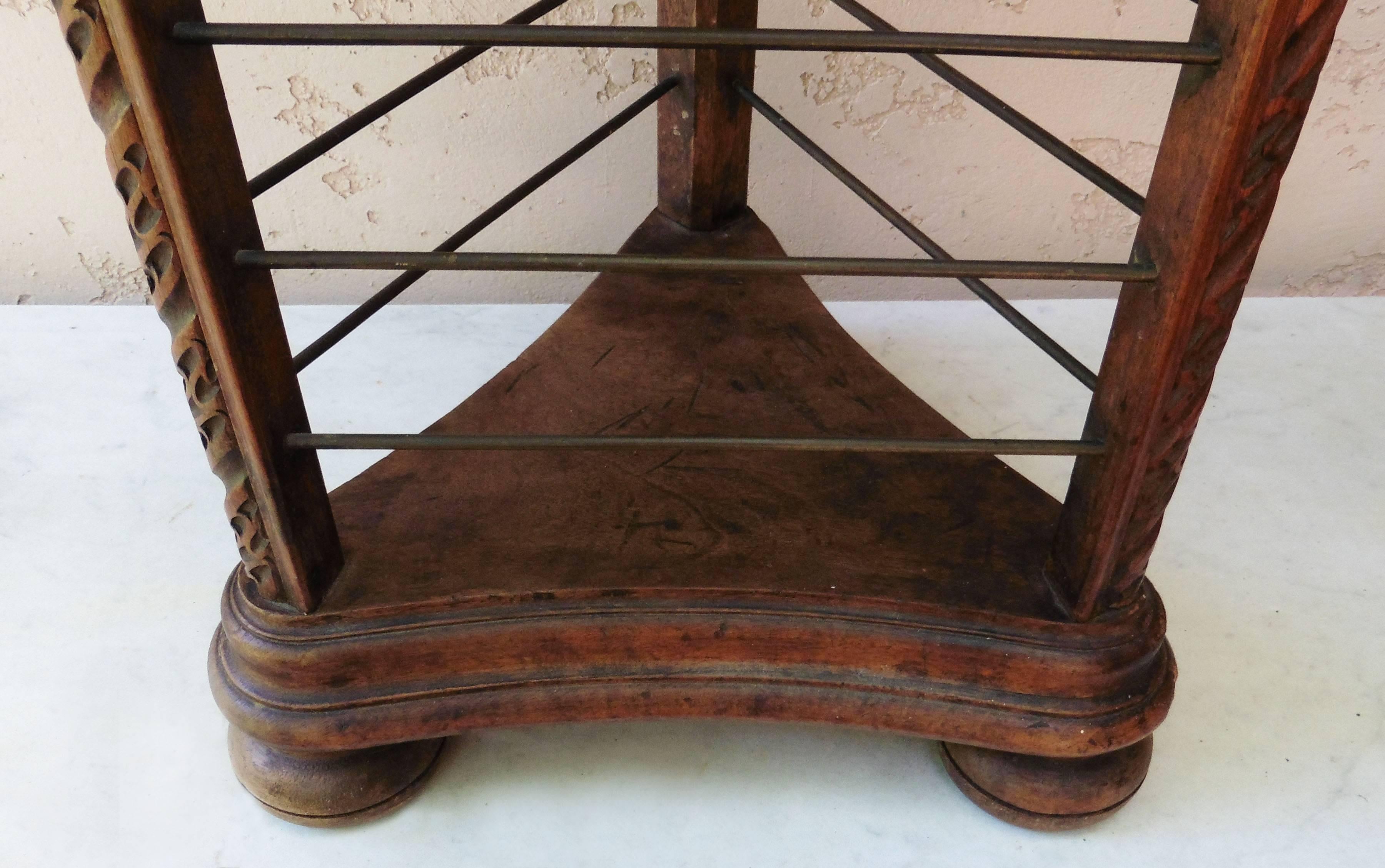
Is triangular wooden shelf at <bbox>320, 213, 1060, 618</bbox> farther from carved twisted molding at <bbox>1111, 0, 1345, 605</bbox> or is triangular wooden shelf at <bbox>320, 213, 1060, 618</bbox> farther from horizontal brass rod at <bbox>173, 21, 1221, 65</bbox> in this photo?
horizontal brass rod at <bbox>173, 21, 1221, 65</bbox>

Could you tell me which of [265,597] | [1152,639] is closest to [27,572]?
[265,597]

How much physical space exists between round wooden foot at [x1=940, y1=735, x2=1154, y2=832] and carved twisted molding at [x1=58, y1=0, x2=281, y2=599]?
580 mm

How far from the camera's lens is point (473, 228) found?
101 cm

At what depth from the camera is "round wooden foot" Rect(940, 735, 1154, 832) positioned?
0.88 meters

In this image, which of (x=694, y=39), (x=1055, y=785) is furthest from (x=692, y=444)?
(x=1055, y=785)

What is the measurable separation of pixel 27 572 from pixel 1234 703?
1190 millimetres

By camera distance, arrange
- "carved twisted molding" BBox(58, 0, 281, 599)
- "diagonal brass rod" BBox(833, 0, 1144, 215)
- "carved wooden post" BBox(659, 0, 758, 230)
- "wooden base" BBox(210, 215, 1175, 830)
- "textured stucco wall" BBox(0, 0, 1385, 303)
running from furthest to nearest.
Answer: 1. "textured stucco wall" BBox(0, 0, 1385, 303)
2. "carved wooden post" BBox(659, 0, 758, 230)
3. "wooden base" BBox(210, 215, 1175, 830)
4. "diagonal brass rod" BBox(833, 0, 1144, 215)
5. "carved twisted molding" BBox(58, 0, 281, 599)

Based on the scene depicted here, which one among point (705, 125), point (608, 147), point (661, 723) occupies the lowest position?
point (661, 723)

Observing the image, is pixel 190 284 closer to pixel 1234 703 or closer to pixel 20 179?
pixel 1234 703

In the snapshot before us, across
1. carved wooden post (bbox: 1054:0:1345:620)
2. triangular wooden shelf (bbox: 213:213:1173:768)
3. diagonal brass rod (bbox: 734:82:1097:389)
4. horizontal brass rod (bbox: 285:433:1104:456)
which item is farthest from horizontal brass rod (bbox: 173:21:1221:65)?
triangular wooden shelf (bbox: 213:213:1173:768)

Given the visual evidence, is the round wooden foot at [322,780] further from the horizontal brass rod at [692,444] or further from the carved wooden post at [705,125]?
the carved wooden post at [705,125]

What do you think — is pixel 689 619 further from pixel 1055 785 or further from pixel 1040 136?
pixel 1040 136

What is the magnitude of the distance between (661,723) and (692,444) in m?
0.33

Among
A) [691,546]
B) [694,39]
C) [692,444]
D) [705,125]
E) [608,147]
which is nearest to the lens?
[694,39]
